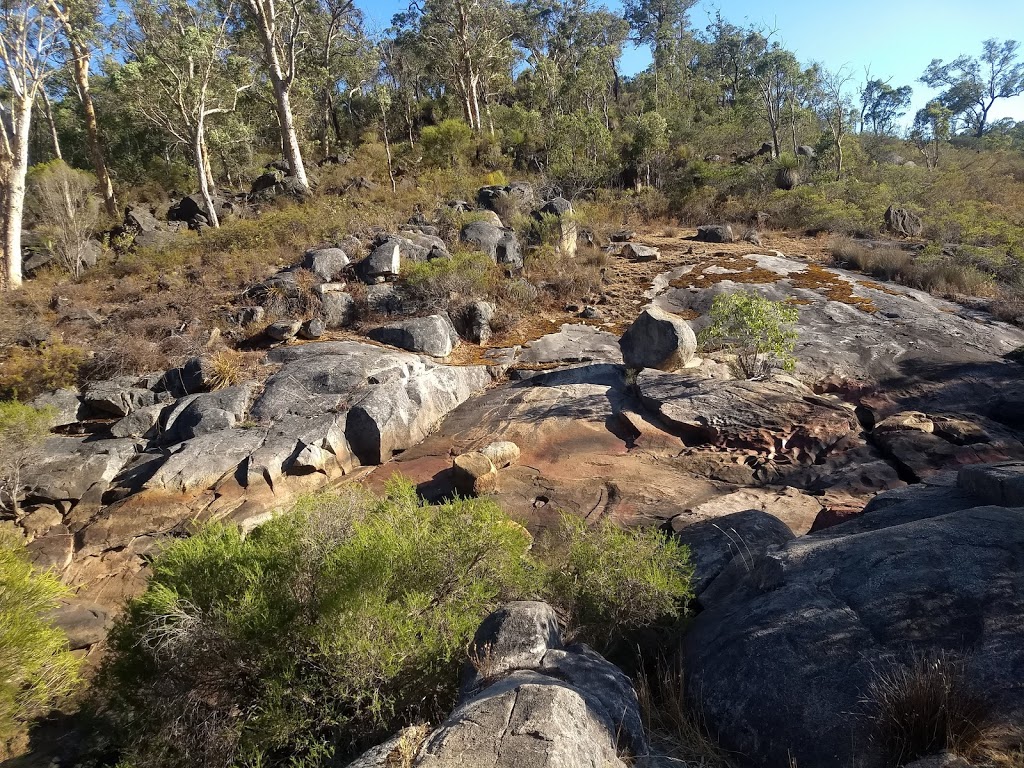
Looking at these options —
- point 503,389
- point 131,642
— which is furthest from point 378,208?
point 131,642

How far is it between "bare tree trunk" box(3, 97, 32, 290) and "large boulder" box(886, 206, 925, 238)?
2484cm

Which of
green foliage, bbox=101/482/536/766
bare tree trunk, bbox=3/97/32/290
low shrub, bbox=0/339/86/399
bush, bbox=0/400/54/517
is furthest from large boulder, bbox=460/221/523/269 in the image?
bare tree trunk, bbox=3/97/32/290

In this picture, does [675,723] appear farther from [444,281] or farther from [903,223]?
[903,223]

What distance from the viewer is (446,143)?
1986 centimetres

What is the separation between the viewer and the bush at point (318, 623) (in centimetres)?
268

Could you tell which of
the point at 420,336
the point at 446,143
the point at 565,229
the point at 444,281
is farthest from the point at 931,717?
the point at 446,143

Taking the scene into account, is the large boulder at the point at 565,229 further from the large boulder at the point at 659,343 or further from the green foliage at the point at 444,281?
the large boulder at the point at 659,343

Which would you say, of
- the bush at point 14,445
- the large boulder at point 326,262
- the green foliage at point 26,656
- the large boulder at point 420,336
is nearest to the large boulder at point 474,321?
the large boulder at point 420,336

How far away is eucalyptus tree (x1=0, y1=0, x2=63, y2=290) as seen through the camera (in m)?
12.1

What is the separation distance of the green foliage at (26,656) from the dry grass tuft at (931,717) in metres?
Result: 4.34

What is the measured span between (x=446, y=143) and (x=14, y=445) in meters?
17.4

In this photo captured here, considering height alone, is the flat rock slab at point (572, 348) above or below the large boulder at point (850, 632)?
above

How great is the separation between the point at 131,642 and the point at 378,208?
1393cm

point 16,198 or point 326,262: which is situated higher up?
point 16,198
